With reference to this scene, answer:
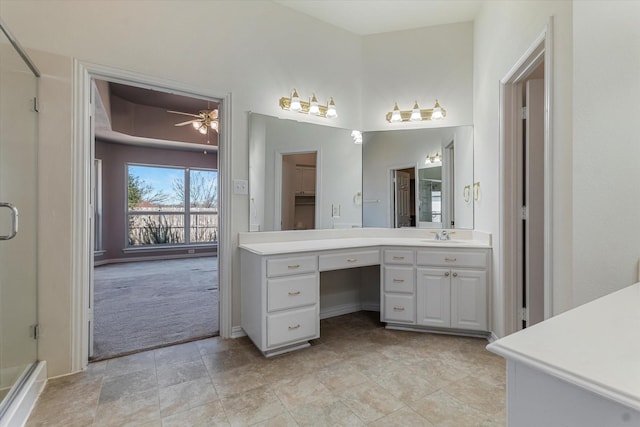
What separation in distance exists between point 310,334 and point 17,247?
1975mm

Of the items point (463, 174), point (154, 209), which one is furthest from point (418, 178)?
point (154, 209)

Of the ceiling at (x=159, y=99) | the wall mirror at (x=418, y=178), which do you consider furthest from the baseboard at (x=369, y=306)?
the ceiling at (x=159, y=99)

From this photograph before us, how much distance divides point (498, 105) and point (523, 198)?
76 centimetres

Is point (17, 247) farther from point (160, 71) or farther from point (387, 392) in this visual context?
point (387, 392)

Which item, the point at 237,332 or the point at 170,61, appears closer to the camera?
the point at 170,61

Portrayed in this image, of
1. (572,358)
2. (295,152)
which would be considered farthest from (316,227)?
(572,358)

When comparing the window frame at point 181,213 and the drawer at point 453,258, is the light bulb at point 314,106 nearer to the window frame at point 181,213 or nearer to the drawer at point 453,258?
the drawer at point 453,258

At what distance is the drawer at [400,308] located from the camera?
269cm

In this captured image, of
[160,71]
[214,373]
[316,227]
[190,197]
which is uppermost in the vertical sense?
[160,71]

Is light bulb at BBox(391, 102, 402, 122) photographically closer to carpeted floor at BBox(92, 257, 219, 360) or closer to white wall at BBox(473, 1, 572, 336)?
white wall at BBox(473, 1, 572, 336)

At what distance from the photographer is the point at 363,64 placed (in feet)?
11.0

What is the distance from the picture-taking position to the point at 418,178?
322 centimetres

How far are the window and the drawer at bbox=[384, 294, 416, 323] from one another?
4.82 m

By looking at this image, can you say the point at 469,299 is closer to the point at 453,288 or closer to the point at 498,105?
the point at 453,288
